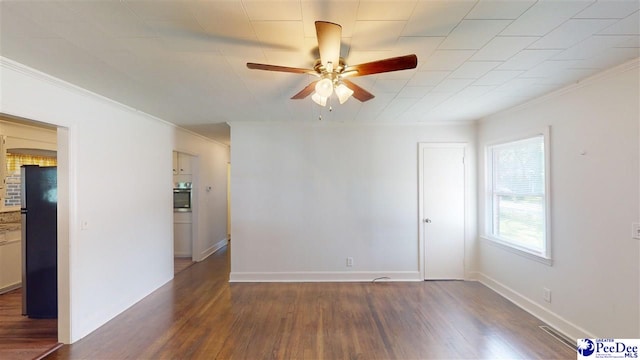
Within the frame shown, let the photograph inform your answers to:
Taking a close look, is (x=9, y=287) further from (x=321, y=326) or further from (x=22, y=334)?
(x=321, y=326)

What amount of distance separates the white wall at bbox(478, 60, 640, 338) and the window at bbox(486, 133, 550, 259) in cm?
15

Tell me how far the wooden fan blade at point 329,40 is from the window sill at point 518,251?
3084 mm

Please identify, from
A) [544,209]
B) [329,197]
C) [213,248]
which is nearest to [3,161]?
[213,248]

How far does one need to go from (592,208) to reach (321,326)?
278 centimetres

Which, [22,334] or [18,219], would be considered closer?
[22,334]

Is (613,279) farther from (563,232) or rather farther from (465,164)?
(465,164)

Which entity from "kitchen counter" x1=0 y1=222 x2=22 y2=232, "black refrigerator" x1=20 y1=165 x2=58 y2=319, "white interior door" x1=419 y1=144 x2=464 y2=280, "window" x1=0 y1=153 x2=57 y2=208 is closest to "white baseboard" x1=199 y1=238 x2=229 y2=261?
"black refrigerator" x1=20 y1=165 x2=58 y2=319

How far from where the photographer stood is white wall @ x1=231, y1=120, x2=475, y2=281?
4.24m

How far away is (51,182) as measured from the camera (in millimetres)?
3012

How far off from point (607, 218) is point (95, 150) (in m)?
4.90

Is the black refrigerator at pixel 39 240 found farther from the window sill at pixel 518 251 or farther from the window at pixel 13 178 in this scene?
the window sill at pixel 518 251

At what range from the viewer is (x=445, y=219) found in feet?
13.9

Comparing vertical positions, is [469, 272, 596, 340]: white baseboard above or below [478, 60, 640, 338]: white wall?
below

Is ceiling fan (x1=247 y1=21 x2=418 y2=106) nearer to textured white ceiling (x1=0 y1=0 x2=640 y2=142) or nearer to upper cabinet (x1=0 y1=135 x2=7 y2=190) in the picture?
textured white ceiling (x1=0 y1=0 x2=640 y2=142)
